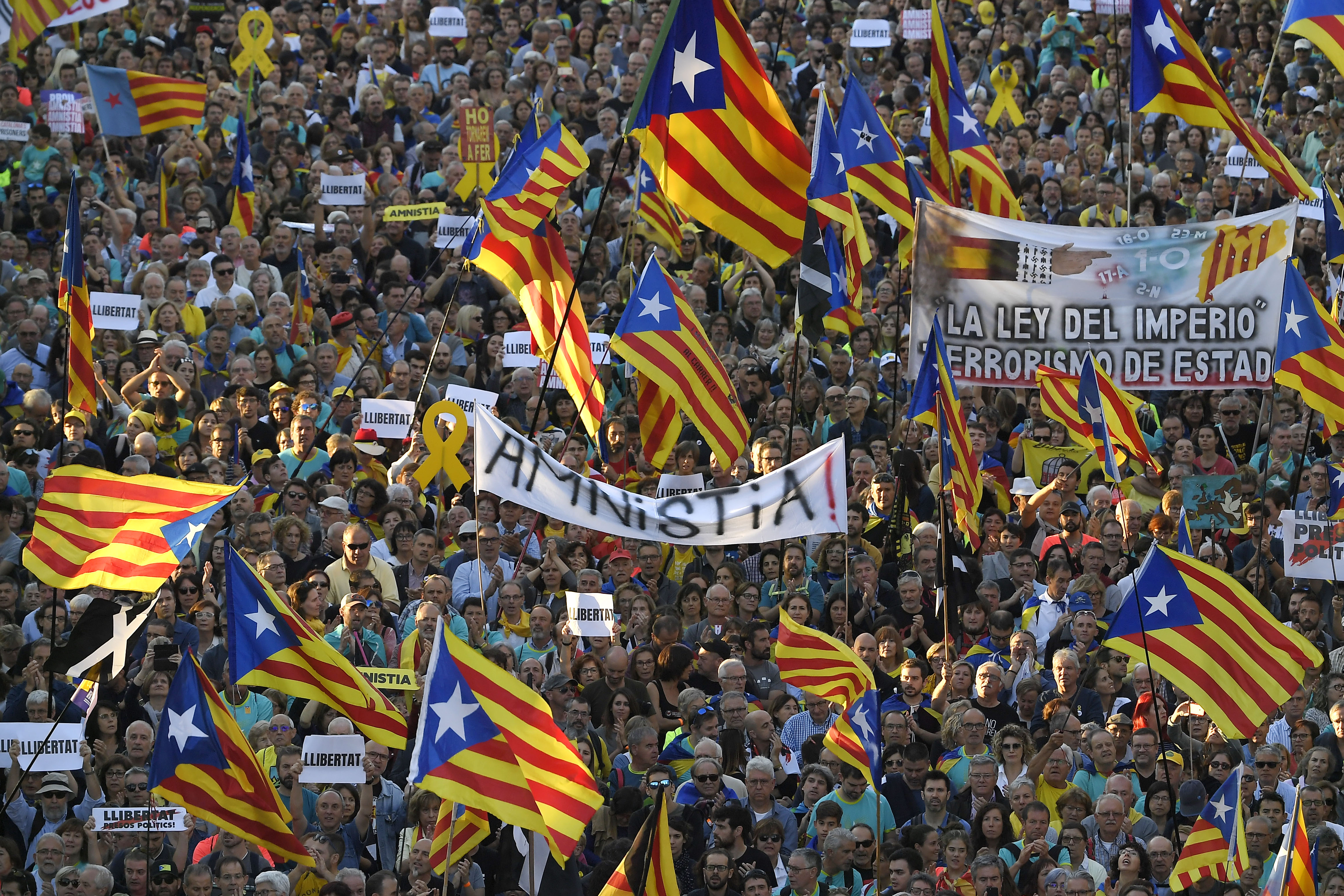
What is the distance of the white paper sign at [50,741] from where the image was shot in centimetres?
1238

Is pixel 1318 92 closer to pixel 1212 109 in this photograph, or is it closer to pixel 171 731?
pixel 1212 109

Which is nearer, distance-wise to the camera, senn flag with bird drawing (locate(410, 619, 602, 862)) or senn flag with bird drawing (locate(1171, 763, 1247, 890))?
senn flag with bird drawing (locate(410, 619, 602, 862))

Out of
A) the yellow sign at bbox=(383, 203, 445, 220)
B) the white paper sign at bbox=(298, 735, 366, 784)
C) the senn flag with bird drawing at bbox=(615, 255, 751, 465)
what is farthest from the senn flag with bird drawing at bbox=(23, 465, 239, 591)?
the yellow sign at bbox=(383, 203, 445, 220)

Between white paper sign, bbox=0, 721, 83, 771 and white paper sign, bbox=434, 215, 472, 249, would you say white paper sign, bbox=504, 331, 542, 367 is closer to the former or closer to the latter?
white paper sign, bbox=434, 215, 472, 249

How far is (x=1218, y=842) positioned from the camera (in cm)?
1225

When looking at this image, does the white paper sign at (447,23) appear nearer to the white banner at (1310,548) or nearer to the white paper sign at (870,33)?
the white paper sign at (870,33)

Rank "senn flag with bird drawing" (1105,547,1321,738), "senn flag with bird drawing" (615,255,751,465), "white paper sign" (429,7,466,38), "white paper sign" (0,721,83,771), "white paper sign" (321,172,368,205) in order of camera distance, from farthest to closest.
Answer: "white paper sign" (429,7,466,38)
"white paper sign" (321,172,368,205)
"senn flag with bird drawing" (615,255,751,465)
"senn flag with bird drawing" (1105,547,1321,738)
"white paper sign" (0,721,83,771)

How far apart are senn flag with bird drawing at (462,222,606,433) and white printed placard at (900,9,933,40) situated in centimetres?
690

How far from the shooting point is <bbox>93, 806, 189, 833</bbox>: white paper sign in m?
12.0

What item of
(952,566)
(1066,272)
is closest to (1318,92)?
(1066,272)

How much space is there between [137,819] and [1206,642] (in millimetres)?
5486

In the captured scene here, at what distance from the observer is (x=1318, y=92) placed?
2211 cm

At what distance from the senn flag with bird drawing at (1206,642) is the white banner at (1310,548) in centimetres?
214

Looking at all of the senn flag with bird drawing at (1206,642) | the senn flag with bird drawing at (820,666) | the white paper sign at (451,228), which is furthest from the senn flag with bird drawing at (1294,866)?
the white paper sign at (451,228)
